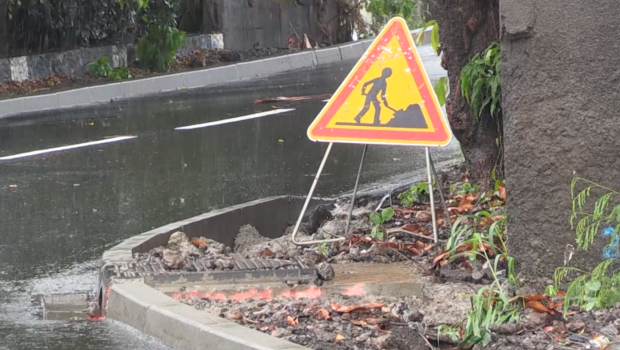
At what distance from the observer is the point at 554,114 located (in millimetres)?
4844

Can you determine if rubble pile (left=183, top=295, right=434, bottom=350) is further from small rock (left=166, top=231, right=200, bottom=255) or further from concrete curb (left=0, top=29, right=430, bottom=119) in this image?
concrete curb (left=0, top=29, right=430, bottom=119)

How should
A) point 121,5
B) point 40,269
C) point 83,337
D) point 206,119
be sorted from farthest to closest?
point 121,5, point 206,119, point 40,269, point 83,337

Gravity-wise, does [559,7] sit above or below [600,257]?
above

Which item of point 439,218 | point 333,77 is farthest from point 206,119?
point 439,218

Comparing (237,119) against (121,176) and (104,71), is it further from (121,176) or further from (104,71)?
(104,71)

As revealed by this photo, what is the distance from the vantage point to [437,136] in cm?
598

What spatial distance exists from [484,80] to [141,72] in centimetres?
1251

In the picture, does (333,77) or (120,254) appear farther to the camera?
(333,77)

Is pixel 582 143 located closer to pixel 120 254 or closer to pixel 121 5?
pixel 120 254

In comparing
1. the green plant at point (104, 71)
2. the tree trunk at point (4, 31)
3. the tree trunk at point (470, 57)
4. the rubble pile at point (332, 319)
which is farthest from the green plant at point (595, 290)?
the tree trunk at point (4, 31)

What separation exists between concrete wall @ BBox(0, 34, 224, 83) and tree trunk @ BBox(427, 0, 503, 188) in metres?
10.7

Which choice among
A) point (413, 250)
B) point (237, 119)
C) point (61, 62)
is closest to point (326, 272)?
point (413, 250)

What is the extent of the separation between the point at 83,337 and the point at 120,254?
3.38ft

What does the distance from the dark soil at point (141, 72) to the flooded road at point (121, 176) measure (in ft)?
5.49
